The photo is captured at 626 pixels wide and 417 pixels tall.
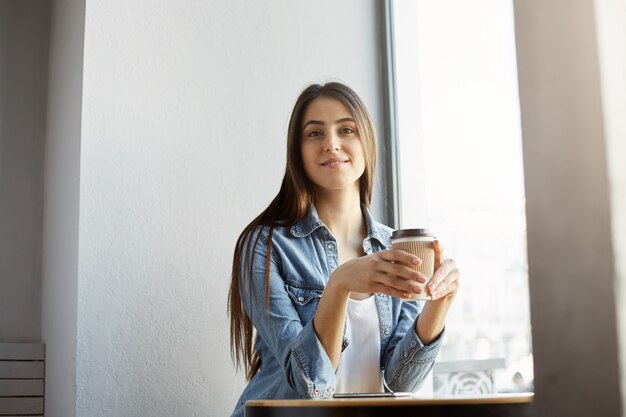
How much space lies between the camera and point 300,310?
1751mm

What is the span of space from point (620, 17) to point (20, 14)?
95.7 inches

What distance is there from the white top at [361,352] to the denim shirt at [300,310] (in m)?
0.02

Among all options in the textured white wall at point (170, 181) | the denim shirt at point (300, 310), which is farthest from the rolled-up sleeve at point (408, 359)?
the textured white wall at point (170, 181)

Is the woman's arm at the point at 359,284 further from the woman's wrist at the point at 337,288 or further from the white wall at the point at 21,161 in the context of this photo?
the white wall at the point at 21,161

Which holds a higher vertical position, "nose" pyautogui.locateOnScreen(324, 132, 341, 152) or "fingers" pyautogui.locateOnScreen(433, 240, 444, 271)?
"nose" pyautogui.locateOnScreen(324, 132, 341, 152)

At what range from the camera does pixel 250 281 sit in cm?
177

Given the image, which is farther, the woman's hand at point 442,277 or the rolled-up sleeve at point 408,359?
the rolled-up sleeve at point 408,359

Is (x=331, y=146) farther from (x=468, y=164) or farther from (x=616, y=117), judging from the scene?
(x=616, y=117)

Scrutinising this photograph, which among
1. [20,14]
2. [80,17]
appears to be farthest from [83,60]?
[20,14]

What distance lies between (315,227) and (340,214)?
10cm

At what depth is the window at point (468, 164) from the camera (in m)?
2.12

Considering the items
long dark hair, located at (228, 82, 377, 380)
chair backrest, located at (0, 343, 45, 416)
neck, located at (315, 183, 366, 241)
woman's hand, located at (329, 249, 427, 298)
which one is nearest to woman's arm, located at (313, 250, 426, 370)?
woman's hand, located at (329, 249, 427, 298)

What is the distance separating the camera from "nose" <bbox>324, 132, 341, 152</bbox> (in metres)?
1.90

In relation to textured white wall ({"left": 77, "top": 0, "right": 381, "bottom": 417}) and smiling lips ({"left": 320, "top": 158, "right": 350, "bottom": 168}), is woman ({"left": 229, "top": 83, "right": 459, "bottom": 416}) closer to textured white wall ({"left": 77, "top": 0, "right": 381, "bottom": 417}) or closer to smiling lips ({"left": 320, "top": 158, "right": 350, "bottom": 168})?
smiling lips ({"left": 320, "top": 158, "right": 350, "bottom": 168})
